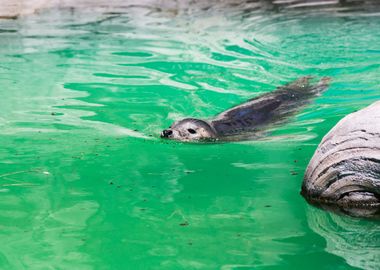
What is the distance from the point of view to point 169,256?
3.77 meters

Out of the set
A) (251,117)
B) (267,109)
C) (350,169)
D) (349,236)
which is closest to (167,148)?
(251,117)

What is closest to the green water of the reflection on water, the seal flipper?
the reflection on water

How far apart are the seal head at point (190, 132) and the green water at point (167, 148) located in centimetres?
19

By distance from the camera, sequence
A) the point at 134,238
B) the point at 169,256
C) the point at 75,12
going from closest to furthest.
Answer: the point at 169,256
the point at 134,238
the point at 75,12

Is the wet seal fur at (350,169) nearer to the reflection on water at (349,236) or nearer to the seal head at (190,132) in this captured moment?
the reflection on water at (349,236)

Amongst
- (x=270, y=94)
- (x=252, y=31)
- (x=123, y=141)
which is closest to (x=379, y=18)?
(x=252, y=31)

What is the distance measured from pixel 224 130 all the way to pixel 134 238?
10.7ft

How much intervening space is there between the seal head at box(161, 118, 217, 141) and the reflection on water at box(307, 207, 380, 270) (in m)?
2.38

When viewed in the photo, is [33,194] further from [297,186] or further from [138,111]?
[138,111]

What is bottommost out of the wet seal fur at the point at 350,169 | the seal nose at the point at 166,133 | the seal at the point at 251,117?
the wet seal fur at the point at 350,169

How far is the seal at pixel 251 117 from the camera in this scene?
22.2ft

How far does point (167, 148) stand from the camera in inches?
250

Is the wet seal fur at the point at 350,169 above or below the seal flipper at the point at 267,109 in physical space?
below

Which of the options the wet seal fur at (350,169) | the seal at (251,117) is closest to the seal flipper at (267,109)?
the seal at (251,117)
